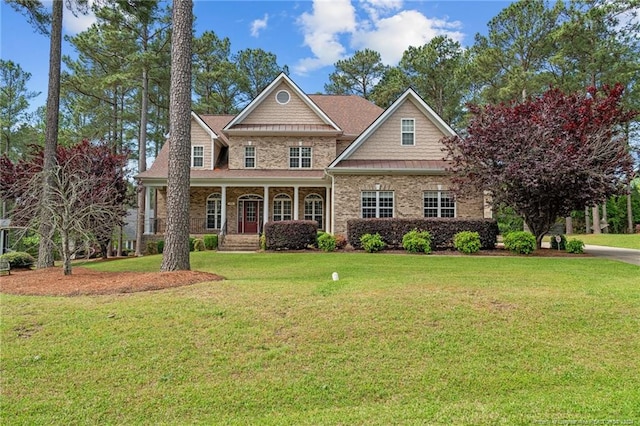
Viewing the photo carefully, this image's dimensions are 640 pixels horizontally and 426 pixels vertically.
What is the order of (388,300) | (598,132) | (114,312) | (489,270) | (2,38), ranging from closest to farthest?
(114,312) → (388,300) → (489,270) → (2,38) → (598,132)

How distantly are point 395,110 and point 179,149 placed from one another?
11.8 m

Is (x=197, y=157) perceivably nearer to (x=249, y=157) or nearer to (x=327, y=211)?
(x=249, y=157)

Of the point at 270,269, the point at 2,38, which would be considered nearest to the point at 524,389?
the point at 270,269

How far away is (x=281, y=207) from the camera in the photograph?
22531 millimetres

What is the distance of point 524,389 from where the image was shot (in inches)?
170

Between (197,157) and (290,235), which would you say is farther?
(197,157)

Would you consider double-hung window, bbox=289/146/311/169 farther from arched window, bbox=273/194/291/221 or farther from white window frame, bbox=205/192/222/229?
white window frame, bbox=205/192/222/229

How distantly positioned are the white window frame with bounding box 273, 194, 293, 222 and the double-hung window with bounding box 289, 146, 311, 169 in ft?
6.11

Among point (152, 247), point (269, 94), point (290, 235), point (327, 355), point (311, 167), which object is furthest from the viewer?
point (311, 167)

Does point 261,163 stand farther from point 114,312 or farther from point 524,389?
point 524,389

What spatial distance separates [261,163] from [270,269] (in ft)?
38.2

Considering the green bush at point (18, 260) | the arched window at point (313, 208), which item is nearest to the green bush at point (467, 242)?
the arched window at point (313, 208)

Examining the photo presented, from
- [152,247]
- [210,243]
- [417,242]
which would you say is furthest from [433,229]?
[152,247]

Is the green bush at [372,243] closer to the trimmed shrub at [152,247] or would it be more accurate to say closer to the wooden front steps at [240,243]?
the wooden front steps at [240,243]
